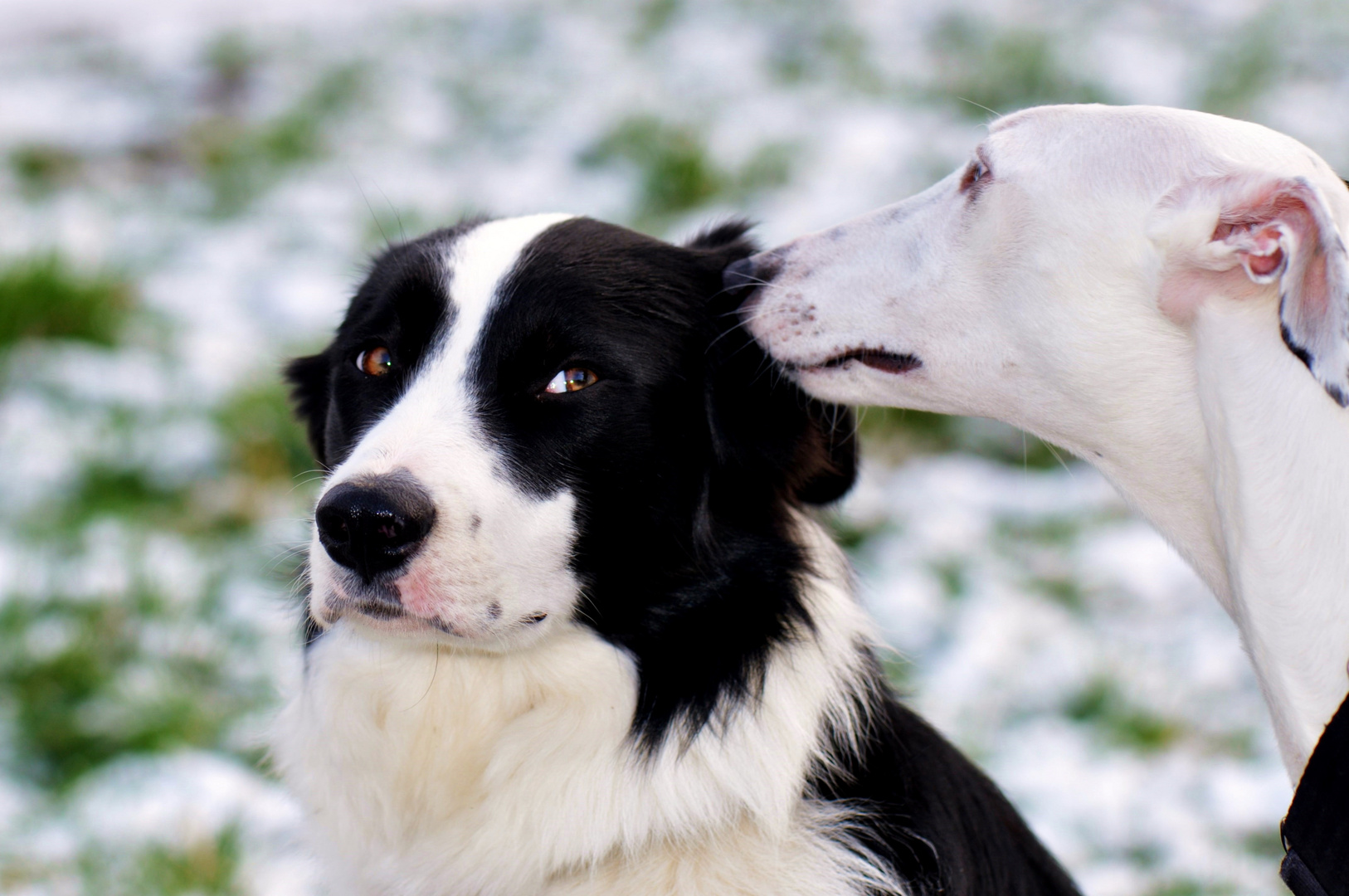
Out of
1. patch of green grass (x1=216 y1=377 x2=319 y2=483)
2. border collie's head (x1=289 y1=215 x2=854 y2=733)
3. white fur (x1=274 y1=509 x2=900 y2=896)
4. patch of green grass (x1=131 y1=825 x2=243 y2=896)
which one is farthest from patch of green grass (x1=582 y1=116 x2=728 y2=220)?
white fur (x1=274 y1=509 x2=900 y2=896)

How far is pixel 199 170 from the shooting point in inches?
244

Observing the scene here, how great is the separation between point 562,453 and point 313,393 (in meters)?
0.77

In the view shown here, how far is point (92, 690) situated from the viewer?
11.6 ft

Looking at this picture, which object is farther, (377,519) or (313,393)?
(313,393)

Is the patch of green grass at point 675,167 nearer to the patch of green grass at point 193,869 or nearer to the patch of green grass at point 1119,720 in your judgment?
the patch of green grass at point 1119,720

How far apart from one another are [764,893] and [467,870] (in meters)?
0.46

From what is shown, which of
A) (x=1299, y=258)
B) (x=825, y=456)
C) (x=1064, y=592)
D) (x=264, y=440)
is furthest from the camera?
(x=264, y=440)

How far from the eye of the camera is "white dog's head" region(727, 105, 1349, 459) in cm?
184

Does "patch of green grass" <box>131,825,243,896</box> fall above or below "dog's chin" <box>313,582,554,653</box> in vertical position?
below

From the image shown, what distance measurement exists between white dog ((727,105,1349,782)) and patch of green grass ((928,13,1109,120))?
4.49 metres

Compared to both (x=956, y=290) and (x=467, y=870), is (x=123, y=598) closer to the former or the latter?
(x=467, y=870)

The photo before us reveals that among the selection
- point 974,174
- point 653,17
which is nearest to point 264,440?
point 974,174

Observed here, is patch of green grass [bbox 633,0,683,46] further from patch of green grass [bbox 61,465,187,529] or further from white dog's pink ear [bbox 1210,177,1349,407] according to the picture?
white dog's pink ear [bbox 1210,177,1349,407]

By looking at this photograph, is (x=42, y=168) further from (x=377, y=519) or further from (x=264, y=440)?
(x=377, y=519)
